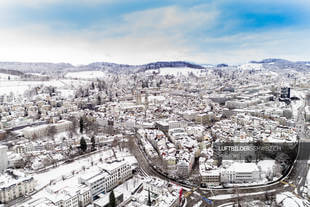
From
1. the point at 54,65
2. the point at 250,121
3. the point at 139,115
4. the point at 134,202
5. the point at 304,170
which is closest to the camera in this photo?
the point at 134,202

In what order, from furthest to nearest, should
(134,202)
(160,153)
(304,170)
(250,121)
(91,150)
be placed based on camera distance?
(250,121)
(91,150)
(160,153)
(304,170)
(134,202)

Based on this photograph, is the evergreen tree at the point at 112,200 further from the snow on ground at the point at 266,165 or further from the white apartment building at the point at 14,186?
the snow on ground at the point at 266,165

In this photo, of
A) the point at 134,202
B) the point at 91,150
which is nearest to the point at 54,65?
the point at 91,150

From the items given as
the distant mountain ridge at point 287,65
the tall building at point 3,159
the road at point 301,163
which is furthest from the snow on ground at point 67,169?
the distant mountain ridge at point 287,65

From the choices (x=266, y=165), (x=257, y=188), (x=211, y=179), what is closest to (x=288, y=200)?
(x=257, y=188)

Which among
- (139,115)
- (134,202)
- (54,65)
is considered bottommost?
(134,202)

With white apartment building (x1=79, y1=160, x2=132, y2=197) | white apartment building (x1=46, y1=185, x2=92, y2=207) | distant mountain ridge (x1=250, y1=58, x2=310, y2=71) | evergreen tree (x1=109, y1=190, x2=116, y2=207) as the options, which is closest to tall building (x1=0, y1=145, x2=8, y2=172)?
white apartment building (x1=46, y1=185, x2=92, y2=207)

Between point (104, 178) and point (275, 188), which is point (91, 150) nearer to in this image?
point (104, 178)
